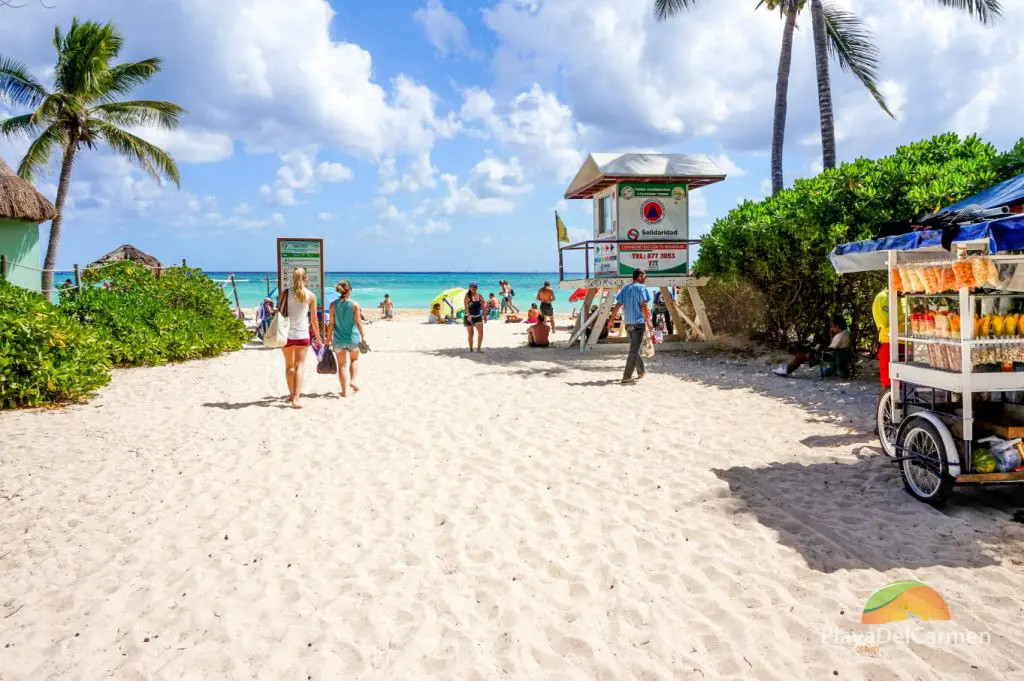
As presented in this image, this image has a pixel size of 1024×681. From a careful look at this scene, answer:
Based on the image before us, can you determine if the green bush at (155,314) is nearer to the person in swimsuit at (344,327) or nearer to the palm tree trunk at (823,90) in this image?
the person in swimsuit at (344,327)

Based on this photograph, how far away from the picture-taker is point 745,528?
178 inches

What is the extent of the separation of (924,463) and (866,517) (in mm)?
641

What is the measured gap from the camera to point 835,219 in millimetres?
11164

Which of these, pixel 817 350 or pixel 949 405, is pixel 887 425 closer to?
pixel 949 405

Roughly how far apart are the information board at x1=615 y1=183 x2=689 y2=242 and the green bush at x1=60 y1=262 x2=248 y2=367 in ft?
30.0

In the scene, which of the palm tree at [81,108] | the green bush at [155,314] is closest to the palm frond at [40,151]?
the palm tree at [81,108]

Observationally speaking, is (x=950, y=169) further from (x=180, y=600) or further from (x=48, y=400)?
(x=48, y=400)

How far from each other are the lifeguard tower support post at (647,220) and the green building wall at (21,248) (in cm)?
1471

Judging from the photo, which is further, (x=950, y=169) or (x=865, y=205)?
(x=865, y=205)

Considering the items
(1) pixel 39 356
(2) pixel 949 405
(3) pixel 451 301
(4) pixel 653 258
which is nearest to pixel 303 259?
(1) pixel 39 356

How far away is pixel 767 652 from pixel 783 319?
36.7 ft

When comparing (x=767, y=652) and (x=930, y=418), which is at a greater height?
(x=930, y=418)

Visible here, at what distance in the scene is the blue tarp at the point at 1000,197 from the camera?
18.6 feet

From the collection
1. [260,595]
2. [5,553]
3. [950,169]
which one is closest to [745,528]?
[260,595]
